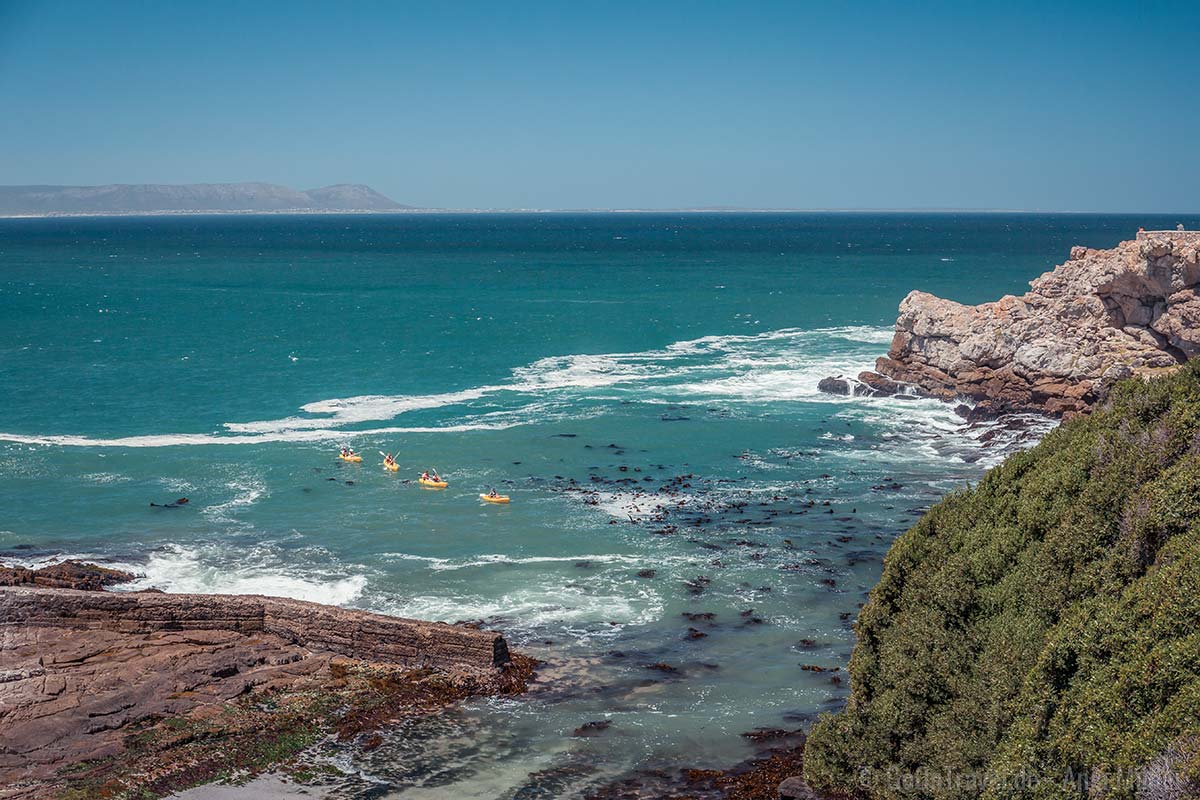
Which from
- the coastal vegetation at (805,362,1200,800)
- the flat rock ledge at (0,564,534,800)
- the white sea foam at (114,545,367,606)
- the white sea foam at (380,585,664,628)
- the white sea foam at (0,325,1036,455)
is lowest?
the white sea foam at (380,585,664,628)

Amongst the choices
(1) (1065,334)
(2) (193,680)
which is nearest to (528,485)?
(2) (193,680)

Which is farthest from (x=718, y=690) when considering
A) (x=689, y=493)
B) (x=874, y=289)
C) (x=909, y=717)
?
(x=874, y=289)

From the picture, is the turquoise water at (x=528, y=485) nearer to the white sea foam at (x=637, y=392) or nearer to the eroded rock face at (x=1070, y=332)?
the white sea foam at (x=637, y=392)

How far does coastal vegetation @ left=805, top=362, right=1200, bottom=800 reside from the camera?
44.0 ft

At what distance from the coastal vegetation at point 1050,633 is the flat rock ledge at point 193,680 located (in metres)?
9.54

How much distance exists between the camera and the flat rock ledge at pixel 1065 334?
47188 mm

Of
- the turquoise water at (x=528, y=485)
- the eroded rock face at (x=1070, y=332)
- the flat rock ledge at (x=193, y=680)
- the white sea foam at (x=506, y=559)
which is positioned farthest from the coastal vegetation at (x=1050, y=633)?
the eroded rock face at (x=1070, y=332)

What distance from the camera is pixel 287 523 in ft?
124

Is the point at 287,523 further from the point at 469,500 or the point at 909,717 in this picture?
the point at 909,717

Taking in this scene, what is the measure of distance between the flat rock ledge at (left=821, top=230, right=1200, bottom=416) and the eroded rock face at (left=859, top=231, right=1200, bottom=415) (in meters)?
0.05

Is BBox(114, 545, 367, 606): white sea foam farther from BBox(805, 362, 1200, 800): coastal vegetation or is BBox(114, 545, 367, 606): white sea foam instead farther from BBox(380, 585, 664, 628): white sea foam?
BBox(805, 362, 1200, 800): coastal vegetation

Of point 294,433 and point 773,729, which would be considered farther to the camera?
point 294,433

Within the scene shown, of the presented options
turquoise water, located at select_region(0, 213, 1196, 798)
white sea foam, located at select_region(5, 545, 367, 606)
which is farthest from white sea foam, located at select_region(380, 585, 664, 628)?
white sea foam, located at select_region(5, 545, 367, 606)

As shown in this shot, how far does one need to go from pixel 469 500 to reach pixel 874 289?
79246 millimetres
